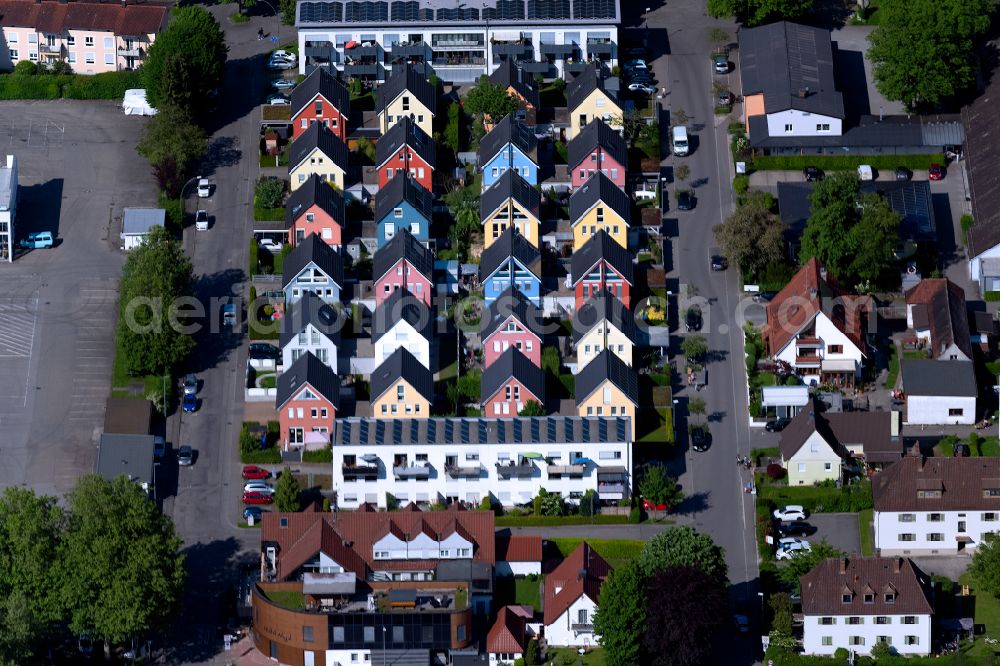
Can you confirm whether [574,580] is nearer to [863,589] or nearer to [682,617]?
[682,617]

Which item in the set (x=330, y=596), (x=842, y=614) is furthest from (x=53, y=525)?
(x=842, y=614)

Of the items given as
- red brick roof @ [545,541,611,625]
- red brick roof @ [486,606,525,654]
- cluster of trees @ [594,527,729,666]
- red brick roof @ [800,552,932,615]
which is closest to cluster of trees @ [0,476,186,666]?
→ red brick roof @ [486,606,525,654]

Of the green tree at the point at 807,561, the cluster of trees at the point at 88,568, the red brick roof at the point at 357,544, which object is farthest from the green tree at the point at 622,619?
the cluster of trees at the point at 88,568

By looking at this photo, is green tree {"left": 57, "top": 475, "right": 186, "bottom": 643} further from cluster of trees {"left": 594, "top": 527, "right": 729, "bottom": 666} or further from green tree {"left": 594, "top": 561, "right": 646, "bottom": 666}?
cluster of trees {"left": 594, "top": 527, "right": 729, "bottom": 666}

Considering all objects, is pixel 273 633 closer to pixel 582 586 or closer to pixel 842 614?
pixel 582 586

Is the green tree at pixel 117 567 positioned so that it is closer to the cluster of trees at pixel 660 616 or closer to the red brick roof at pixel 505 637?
the red brick roof at pixel 505 637

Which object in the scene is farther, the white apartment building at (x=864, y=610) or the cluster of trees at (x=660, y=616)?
the white apartment building at (x=864, y=610)

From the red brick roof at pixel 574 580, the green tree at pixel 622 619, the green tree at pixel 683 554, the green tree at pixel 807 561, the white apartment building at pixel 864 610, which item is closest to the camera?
the green tree at pixel 622 619
